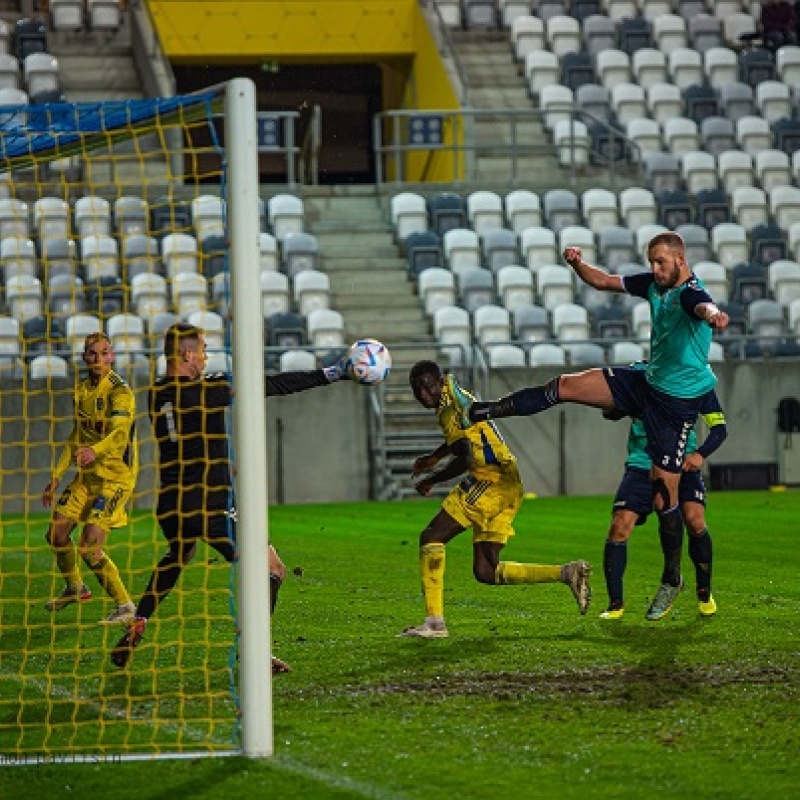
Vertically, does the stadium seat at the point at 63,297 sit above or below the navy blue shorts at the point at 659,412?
above

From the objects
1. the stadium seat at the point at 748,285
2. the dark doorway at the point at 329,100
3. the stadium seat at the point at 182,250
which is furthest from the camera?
the dark doorway at the point at 329,100

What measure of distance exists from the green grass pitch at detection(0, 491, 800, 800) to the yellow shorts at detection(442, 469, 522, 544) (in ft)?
1.76

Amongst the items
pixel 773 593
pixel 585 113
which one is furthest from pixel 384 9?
pixel 773 593

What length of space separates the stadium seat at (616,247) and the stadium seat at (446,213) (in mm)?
1814

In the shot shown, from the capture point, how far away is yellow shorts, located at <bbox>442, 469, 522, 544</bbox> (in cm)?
1005

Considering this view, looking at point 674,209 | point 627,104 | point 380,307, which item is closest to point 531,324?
point 380,307

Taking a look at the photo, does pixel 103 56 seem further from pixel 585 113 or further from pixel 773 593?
pixel 773 593

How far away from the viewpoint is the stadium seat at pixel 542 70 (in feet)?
93.6

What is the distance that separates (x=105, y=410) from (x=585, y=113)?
15.9 meters

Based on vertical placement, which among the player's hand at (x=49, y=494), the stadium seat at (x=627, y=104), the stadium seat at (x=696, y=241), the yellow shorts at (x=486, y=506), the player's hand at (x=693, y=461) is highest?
the stadium seat at (x=627, y=104)

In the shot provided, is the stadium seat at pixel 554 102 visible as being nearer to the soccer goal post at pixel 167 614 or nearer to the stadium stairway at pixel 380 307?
the stadium stairway at pixel 380 307

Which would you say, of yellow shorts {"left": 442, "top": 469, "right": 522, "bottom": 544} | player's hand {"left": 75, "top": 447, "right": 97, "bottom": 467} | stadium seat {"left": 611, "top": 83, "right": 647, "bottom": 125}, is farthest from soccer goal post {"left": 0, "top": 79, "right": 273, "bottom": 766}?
stadium seat {"left": 611, "top": 83, "right": 647, "bottom": 125}

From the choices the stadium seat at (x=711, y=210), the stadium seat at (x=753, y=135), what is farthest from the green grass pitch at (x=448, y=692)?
the stadium seat at (x=753, y=135)

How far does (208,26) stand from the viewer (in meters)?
29.4
